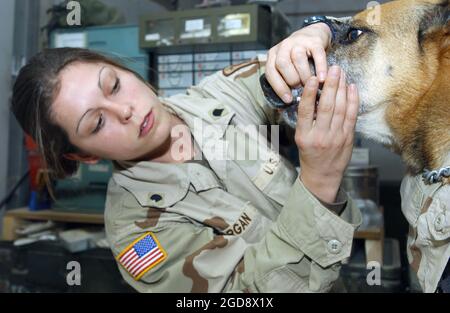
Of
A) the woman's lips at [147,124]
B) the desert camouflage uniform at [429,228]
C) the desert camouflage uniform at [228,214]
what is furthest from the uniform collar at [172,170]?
the desert camouflage uniform at [429,228]

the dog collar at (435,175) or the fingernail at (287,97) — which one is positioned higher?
the fingernail at (287,97)

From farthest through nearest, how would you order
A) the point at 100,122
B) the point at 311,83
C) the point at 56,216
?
the point at 56,216
the point at 100,122
the point at 311,83

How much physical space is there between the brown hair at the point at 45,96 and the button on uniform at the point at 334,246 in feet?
2.01

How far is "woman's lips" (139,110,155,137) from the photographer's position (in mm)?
895

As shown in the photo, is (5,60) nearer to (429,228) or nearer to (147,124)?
(147,124)

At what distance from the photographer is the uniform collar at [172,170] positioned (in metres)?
0.95

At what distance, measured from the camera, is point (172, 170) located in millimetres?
966

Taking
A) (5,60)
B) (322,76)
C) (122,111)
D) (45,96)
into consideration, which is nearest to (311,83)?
(322,76)

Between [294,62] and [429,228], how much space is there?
0.39 m

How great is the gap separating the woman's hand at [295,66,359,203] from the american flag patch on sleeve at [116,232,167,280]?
0.38 m

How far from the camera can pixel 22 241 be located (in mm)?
1688

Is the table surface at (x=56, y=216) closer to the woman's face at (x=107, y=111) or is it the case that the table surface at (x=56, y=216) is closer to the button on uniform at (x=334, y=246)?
the woman's face at (x=107, y=111)

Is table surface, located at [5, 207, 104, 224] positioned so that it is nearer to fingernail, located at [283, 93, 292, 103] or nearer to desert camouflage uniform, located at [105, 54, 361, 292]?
desert camouflage uniform, located at [105, 54, 361, 292]
